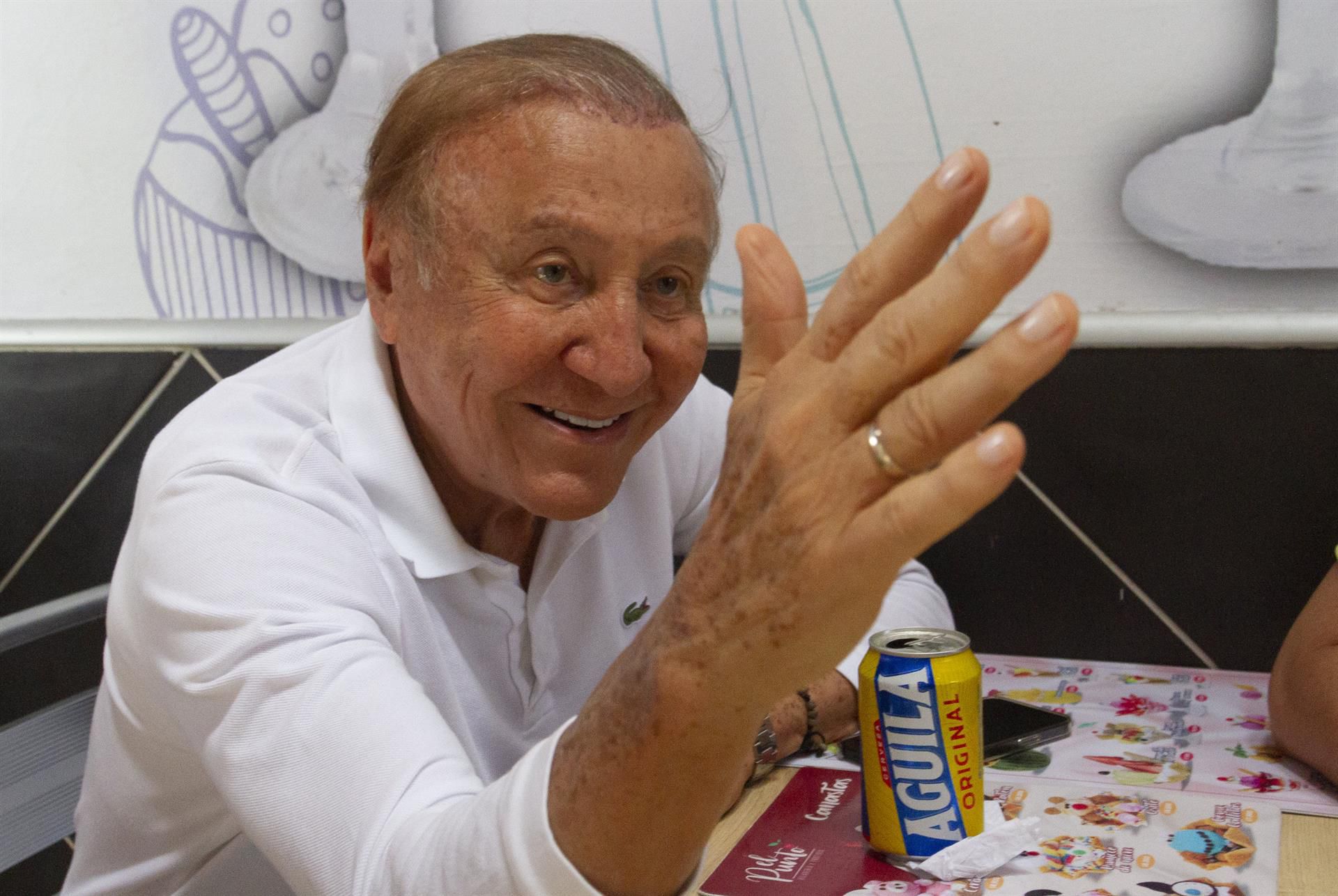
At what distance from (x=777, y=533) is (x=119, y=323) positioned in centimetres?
177

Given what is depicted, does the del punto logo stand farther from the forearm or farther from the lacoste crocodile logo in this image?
the lacoste crocodile logo

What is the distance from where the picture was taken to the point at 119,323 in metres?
2.03

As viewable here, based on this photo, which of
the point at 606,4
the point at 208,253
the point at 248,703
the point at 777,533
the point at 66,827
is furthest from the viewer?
the point at 208,253

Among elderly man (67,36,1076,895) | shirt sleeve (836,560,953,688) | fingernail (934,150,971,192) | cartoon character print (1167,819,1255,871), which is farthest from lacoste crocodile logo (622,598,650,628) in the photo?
fingernail (934,150,971,192)

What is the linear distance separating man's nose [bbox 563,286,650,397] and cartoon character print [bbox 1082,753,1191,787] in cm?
57

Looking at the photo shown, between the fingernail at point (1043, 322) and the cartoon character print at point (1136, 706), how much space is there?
0.87 metres

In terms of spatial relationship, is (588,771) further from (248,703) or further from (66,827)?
(66,827)

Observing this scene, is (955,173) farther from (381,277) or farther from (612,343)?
(381,277)

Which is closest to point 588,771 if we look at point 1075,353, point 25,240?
point 1075,353

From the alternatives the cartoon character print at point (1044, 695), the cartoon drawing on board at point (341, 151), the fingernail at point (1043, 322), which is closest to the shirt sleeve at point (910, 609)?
the cartoon character print at point (1044, 695)

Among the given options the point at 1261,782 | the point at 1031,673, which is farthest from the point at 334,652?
the point at 1031,673

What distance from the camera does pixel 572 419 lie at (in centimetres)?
100

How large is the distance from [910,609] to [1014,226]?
86 cm

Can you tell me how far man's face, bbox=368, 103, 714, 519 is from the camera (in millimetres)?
939
